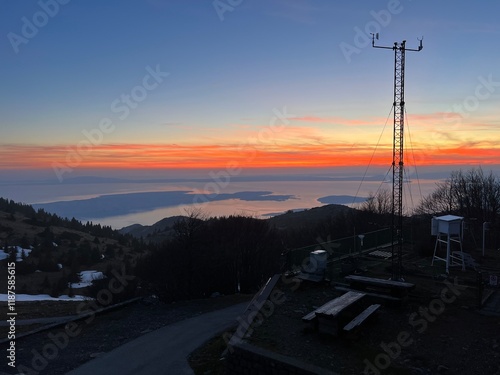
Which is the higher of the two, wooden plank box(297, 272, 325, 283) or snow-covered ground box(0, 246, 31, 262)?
wooden plank box(297, 272, 325, 283)

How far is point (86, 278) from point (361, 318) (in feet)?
107

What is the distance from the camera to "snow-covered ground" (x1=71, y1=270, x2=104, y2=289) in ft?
108

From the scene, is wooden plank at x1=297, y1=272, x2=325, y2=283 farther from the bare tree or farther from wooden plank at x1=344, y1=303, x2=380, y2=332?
the bare tree

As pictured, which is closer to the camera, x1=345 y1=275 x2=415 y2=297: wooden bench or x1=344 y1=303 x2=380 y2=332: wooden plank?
x1=344 y1=303 x2=380 y2=332: wooden plank

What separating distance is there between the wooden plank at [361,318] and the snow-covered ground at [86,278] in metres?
26.3

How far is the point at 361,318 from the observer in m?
9.00

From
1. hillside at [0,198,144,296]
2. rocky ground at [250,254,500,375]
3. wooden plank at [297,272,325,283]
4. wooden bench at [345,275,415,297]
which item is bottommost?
hillside at [0,198,144,296]

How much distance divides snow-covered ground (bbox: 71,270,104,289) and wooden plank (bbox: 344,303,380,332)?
1035 inches

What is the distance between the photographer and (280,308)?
1085 cm

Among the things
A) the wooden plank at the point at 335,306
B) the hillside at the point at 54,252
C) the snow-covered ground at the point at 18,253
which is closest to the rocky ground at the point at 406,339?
the wooden plank at the point at 335,306

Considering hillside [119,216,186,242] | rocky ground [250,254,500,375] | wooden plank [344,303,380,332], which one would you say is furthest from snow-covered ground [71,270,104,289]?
wooden plank [344,303,380,332]

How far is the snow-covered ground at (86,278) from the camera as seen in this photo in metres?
32.8

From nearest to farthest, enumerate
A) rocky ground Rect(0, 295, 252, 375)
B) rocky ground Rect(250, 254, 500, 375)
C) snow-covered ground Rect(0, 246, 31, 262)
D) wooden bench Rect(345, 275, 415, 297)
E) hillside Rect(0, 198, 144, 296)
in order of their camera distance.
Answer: rocky ground Rect(250, 254, 500, 375), wooden bench Rect(345, 275, 415, 297), rocky ground Rect(0, 295, 252, 375), hillside Rect(0, 198, 144, 296), snow-covered ground Rect(0, 246, 31, 262)

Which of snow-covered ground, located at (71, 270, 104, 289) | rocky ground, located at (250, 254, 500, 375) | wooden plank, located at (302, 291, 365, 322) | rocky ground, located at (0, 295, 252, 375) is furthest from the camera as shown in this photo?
snow-covered ground, located at (71, 270, 104, 289)
